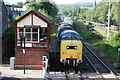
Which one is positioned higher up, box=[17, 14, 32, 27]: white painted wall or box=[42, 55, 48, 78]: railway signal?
box=[17, 14, 32, 27]: white painted wall

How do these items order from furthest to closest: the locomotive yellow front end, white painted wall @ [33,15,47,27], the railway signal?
the locomotive yellow front end
white painted wall @ [33,15,47,27]
the railway signal

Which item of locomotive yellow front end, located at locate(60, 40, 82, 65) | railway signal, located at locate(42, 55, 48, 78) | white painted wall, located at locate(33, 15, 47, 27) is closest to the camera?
railway signal, located at locate(42, 55, 48, 78)

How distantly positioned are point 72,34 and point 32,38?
131 inches

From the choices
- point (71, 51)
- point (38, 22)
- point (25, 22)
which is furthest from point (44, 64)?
point (25, 22)

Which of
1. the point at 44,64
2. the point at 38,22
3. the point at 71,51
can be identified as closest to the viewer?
the point at 44,64

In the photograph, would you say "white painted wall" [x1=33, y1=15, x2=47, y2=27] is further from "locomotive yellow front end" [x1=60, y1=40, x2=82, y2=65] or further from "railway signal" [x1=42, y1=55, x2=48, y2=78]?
"railway signal" [x1=42, y1=55, x2=48, y2=78]

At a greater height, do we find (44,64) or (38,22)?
(38,22)

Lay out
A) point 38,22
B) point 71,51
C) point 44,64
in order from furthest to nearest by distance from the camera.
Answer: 1. point 71,51
2. point 38,22
3. point 44,64

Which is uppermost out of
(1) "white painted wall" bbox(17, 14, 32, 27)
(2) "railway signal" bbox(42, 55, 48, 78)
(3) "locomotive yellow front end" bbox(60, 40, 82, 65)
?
(1) "white painted wall" bbox(17, 14, 32, 27)

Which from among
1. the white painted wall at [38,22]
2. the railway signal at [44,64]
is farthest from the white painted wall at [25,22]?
the railway signal at [44,64]

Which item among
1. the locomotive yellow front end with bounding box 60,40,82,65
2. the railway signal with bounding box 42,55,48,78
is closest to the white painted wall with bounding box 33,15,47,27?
the locomotive yellow front end with bounding box 60,40,82,65

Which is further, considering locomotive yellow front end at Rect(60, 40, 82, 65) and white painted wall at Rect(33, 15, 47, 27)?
locomotive yellow front end at Rect(60, 40, 82, 65)

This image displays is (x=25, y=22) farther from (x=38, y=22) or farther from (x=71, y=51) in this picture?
(x=71, y=51)

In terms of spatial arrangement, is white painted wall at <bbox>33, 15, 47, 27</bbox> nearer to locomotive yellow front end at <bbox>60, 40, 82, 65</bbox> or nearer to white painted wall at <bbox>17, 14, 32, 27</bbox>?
white painted wall at <bbox>17, 14, 32, 27</bbox>
